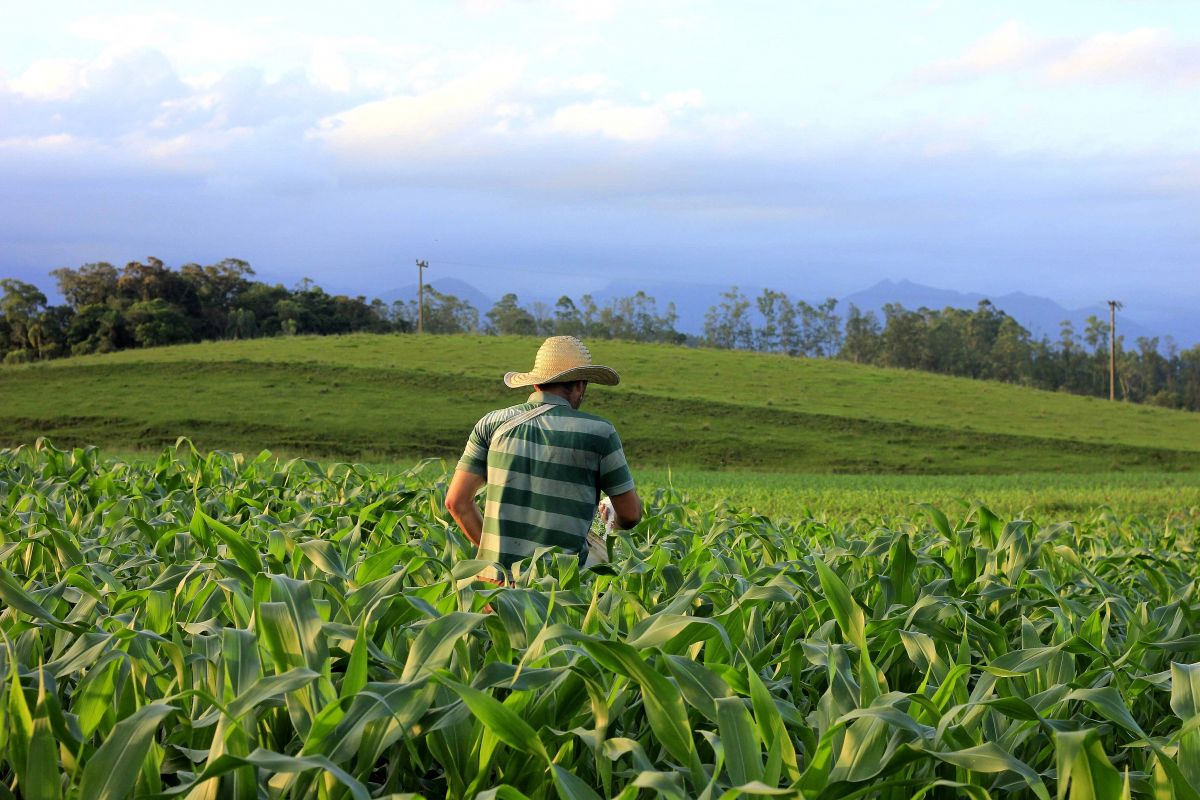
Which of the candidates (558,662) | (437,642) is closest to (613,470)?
(558,662)

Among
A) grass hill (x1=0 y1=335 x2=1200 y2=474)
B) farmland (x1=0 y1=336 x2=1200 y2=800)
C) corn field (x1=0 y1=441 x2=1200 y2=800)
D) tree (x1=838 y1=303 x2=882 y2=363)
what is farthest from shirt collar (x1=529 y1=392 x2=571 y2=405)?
tree (x1=838 y1=303 x2=882 y2=363)

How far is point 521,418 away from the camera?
4.48 metres

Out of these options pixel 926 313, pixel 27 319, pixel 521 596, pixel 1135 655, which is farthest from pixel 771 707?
pixel 926 313

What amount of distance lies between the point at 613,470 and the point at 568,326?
96836mm

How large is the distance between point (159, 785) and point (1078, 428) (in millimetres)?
51591

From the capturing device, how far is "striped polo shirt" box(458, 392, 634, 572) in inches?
175

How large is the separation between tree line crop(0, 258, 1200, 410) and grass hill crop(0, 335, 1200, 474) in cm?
1543

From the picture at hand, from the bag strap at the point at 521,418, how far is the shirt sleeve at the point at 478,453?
83 mm

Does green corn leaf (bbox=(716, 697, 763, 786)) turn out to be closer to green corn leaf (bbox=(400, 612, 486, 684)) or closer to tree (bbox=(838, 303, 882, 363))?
green corn leaf (bbox=(400, 612, 486, 684))

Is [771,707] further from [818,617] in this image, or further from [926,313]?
[926,313]

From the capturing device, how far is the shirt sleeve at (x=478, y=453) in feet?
15.2

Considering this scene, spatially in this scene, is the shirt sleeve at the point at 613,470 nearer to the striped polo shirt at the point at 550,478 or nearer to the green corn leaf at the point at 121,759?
the striped polo shirt at the point at 550,478

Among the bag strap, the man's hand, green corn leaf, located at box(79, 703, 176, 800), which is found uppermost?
the bag strap

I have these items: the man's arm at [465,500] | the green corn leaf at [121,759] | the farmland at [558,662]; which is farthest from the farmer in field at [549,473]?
the green corn leaf at [121,759]
